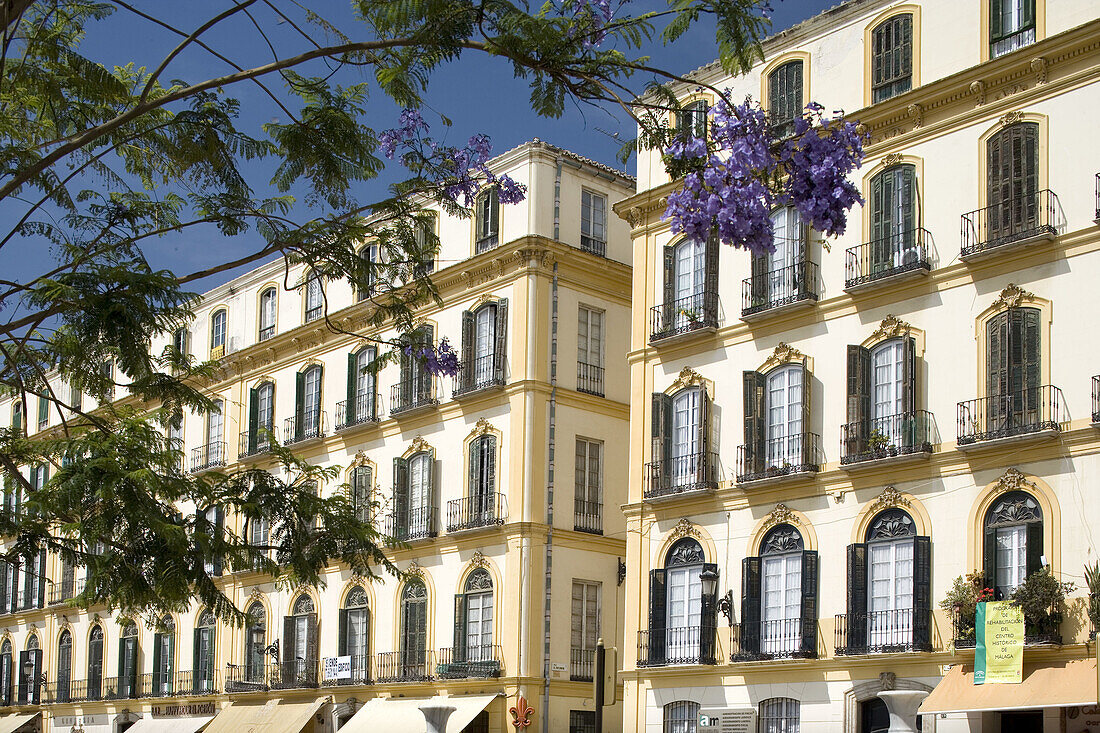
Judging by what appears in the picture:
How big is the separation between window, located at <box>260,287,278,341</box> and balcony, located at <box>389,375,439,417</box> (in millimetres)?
7547

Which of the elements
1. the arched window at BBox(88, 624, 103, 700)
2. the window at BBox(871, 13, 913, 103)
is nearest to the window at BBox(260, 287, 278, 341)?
the arched window at BBox(88, 624, 103, 700)

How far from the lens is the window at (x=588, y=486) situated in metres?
39.4

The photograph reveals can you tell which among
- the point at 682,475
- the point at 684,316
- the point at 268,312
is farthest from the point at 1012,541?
the point at 268,312

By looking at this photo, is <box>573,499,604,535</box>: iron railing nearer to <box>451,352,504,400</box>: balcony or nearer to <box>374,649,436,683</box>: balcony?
<box>451,352,504,400</box>: balcony

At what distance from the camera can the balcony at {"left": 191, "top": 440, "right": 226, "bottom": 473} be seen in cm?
5025

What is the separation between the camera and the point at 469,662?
A: 1519 inches

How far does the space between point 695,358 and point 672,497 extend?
3.04 m

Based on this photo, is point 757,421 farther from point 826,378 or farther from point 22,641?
point 22,641

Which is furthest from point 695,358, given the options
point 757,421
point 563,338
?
point 563,338

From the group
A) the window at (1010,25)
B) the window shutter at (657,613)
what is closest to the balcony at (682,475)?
the window shutter at (657,613)

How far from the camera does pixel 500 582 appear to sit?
38438 millimetres

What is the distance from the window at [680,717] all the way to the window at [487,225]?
13.4 m

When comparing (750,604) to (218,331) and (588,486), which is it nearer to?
(588,486)

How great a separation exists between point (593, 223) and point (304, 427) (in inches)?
448
